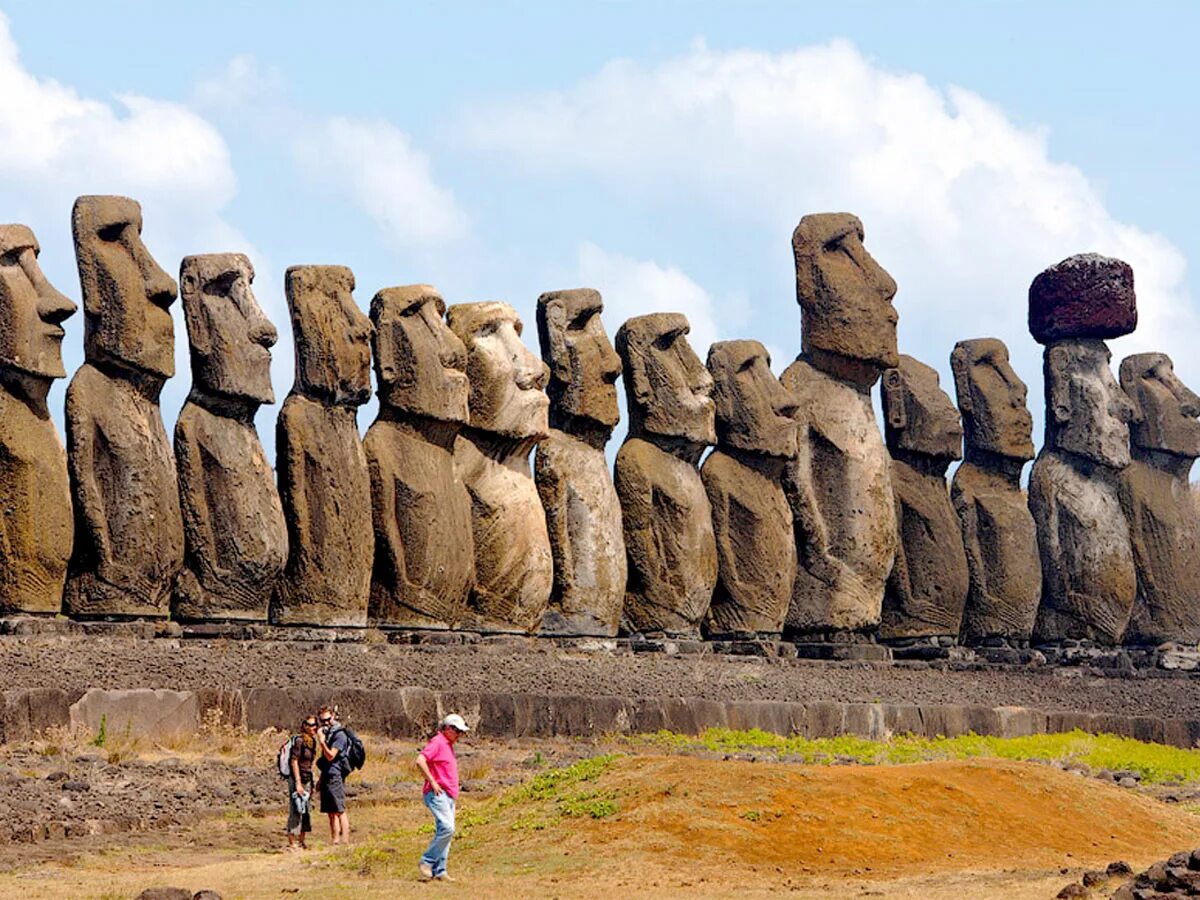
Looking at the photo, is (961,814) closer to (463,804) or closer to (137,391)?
(463,804)

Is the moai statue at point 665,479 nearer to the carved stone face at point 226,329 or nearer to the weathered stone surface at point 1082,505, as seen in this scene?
the carved stone face at point 226,329

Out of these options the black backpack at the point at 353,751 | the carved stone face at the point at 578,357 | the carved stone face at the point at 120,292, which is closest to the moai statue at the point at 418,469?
the carved stone face at the point at 578,357

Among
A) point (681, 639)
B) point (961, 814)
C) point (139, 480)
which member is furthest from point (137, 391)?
point (961, 814)

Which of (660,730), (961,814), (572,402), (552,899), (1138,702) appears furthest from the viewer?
(1138,702)

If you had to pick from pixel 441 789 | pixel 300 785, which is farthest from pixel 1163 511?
pixel 441 789

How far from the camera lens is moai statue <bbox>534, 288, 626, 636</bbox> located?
2294 centimetres

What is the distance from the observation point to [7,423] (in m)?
18.9

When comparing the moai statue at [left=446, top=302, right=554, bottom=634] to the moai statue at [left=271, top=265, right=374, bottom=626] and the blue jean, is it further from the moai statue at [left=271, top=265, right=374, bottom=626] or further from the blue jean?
the blue jean

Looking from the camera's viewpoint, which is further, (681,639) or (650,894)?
(681,639)

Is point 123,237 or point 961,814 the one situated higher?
point 123,237

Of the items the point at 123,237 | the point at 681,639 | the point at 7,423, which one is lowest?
the point at 681,639

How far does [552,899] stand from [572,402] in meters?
11.5

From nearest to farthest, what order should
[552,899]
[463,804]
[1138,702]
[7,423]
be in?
[552,899], [463,804], [7,423], [1138,702]

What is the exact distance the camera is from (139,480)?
19328 millimetres
